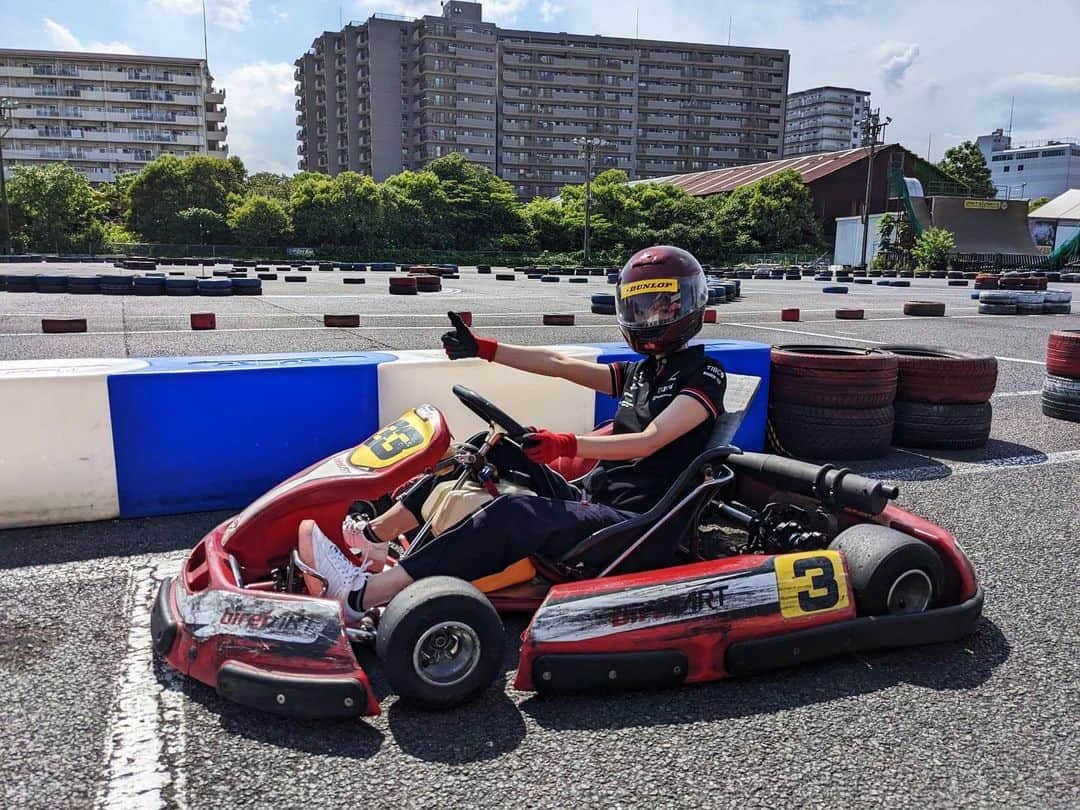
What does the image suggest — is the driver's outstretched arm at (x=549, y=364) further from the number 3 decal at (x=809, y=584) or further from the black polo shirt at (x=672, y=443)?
the number 3 decal at (x=809, y=584)

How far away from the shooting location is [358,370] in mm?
4422

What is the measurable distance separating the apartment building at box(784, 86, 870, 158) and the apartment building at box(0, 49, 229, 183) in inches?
3689

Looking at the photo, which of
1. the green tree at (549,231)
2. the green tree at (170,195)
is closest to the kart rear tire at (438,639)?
the green tree at (549,231)

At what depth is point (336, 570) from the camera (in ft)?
8.78

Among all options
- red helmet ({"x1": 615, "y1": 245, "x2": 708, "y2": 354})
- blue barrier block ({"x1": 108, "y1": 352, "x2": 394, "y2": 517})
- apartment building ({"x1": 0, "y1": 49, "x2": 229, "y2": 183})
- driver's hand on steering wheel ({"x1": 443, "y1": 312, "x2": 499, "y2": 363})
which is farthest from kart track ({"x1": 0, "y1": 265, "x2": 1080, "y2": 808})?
apartment building ({"x1": 0, "y1": 49, "x2": 229, "y2": 183})

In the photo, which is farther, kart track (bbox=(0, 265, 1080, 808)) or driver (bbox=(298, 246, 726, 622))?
driver (bbox=(298, 246, 726, 622))

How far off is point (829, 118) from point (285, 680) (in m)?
153

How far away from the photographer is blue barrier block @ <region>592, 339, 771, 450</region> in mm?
4945

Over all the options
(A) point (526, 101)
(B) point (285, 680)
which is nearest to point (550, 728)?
(B) point (285, 680)

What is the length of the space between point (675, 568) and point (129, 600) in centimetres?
207

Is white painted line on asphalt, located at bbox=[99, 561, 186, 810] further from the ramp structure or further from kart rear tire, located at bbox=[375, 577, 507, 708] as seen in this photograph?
the ramp structure

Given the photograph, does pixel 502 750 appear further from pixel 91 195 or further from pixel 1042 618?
pixel 91 195

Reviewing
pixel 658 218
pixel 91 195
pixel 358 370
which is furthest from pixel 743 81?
pixel 358 370

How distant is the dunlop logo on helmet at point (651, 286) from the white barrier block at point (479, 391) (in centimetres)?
160
